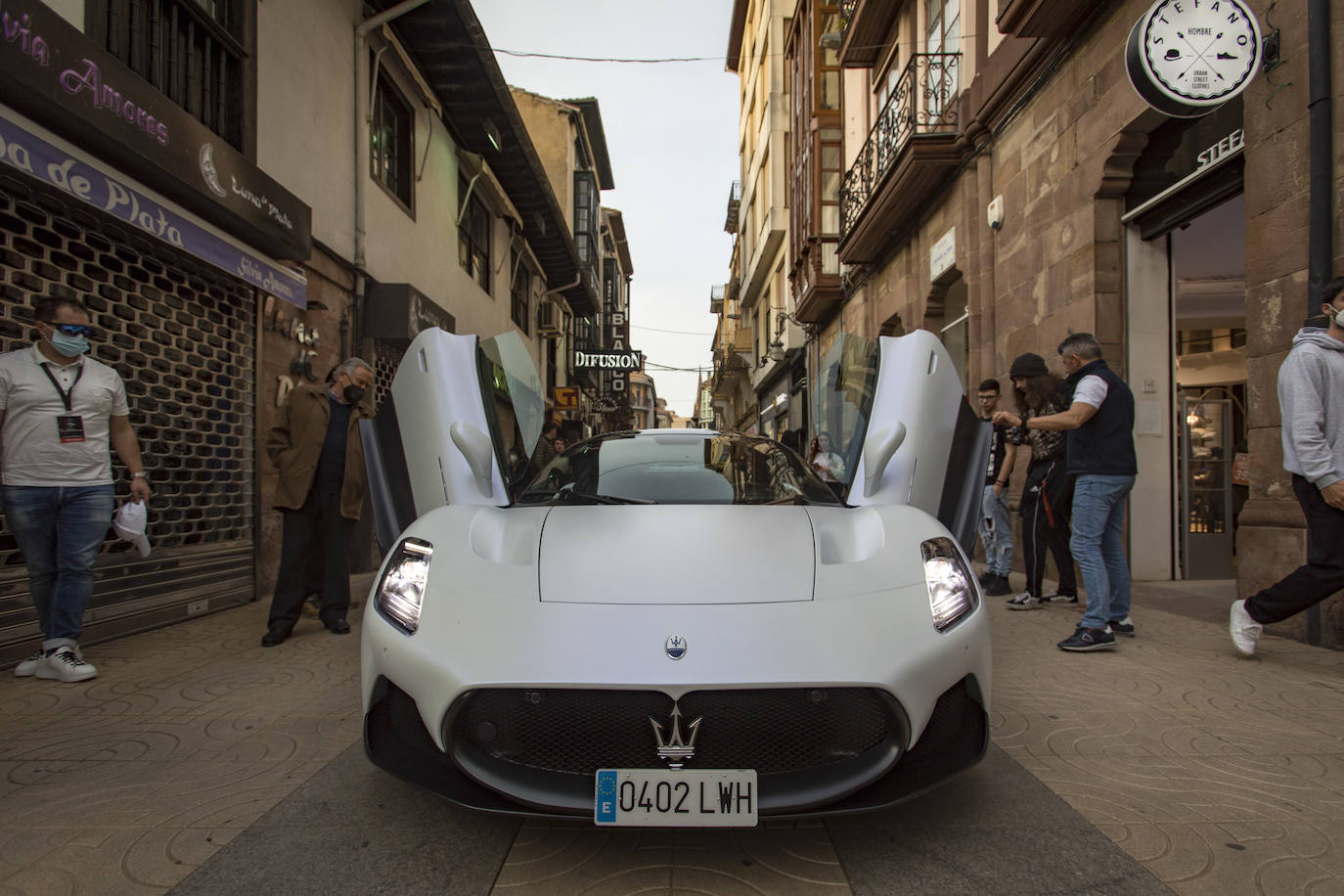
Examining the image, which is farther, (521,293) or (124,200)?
(521,293)

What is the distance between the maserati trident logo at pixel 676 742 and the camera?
1786mm

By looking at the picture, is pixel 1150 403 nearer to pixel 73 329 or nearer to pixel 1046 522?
pixel 1046 522

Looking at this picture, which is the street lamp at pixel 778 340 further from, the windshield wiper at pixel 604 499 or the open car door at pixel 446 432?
the windshield wiper at pixel 604 499

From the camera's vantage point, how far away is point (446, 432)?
3.18m

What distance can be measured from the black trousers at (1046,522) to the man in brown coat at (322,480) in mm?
4501

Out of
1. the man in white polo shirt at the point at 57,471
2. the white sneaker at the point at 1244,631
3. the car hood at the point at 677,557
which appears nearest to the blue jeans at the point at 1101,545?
the white sneaker at the point at 1244,631

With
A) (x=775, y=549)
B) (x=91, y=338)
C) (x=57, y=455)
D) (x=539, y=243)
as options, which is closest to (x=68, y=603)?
(x=57, y=455)

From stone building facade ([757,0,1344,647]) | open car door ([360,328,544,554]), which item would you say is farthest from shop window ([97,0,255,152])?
stone building facade ([757,0,1344,647])

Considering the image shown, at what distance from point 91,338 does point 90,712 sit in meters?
2.52

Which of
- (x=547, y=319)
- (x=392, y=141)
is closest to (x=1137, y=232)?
(x=392, y=141)

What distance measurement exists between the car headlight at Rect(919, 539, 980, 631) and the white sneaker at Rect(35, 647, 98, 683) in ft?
12.5

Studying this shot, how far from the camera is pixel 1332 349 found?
3.49 meters

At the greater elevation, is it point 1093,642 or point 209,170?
point 209,170

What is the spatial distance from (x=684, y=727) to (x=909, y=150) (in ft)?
29.6
